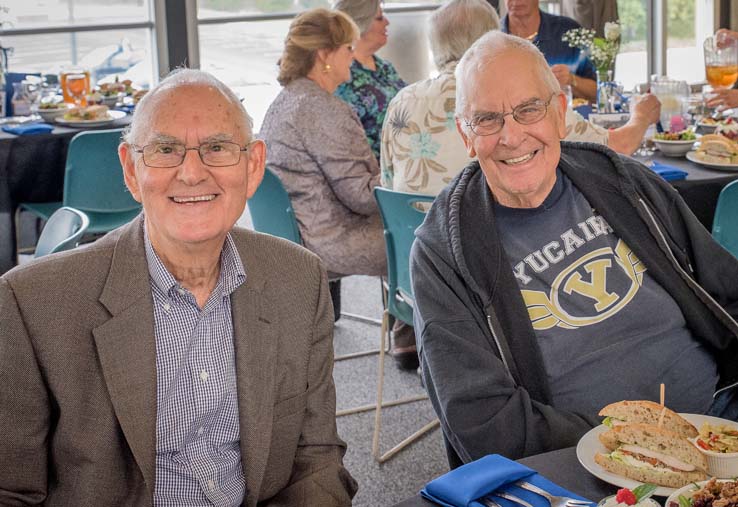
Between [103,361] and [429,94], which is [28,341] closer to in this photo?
[103,361]

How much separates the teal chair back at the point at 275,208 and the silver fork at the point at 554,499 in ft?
7.53

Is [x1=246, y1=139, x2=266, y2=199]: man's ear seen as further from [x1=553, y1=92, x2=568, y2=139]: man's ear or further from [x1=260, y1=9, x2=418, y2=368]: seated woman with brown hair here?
[x1=260, y1=9, x2=418, y2=368]: seated woman with brown hair

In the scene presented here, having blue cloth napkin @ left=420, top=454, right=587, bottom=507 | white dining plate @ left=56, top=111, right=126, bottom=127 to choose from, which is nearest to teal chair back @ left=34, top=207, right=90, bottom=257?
blue cloth napkin @ left=420, top=454, right=587, bottom=507

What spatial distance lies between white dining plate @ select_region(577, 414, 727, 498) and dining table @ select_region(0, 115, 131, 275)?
12.0 feet

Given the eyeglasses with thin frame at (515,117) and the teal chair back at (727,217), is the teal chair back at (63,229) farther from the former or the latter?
the teal chair back at (727,217)

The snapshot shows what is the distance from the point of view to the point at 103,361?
1599 millimetres

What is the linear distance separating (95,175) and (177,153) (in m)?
2.93

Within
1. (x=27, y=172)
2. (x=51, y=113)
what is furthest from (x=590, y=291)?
(x=51, y=113)

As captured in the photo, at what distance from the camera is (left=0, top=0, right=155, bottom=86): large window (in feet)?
23.7

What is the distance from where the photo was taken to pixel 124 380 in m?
1.61

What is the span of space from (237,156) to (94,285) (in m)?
0.32

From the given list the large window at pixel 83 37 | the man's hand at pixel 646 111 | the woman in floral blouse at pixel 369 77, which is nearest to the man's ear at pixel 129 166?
the man's hand at pixel 646 111

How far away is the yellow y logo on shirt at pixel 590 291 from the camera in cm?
206

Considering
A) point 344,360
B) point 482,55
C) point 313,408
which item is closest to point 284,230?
point 344,360
